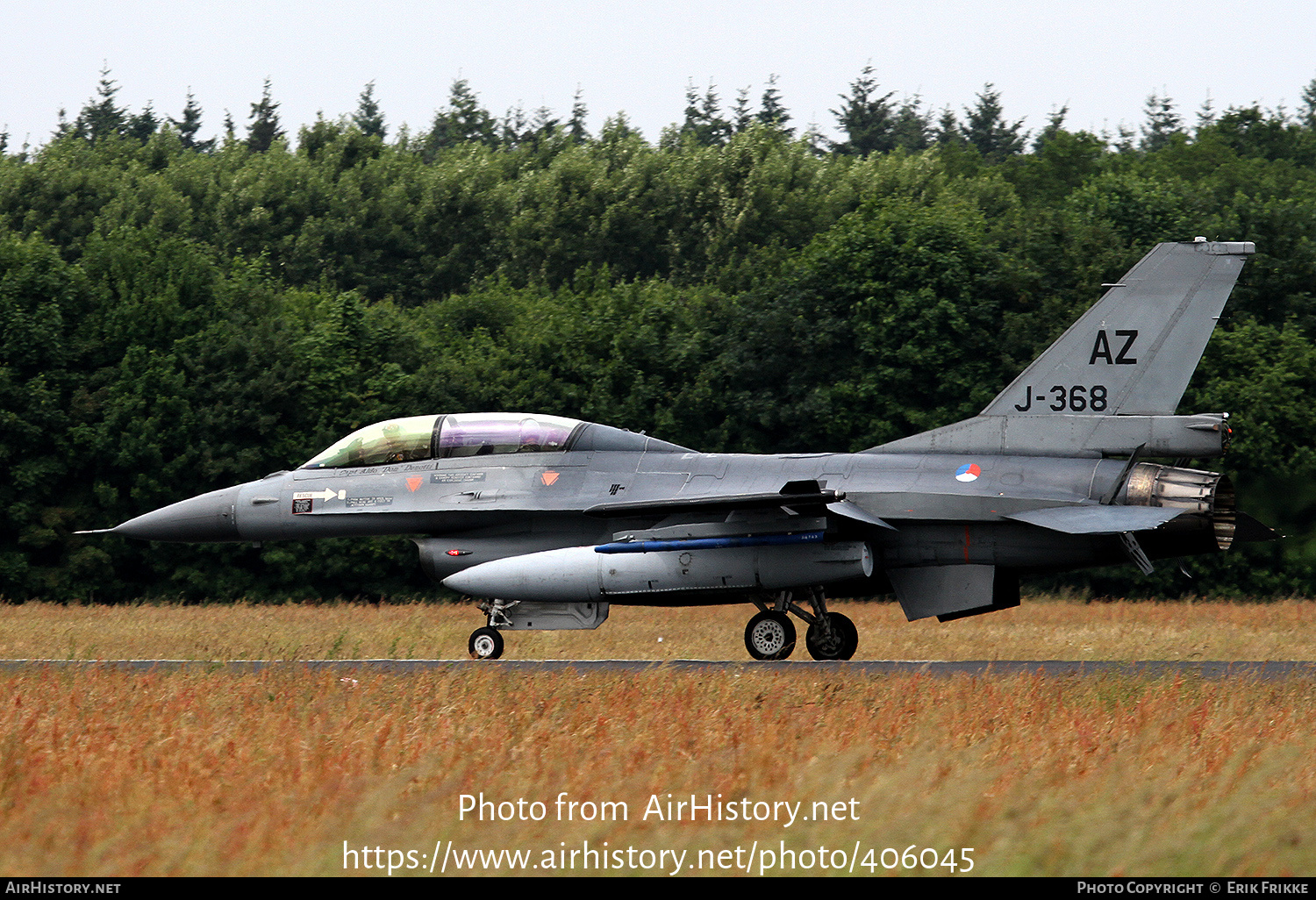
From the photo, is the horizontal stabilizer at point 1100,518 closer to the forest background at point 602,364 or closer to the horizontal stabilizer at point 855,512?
the horizontal stabilizer at point 855,512

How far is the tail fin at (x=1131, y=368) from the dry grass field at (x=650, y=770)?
347cm

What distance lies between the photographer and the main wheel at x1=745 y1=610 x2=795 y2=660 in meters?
15.8

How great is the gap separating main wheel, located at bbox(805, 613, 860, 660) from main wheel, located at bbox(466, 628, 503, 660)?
11.5ft

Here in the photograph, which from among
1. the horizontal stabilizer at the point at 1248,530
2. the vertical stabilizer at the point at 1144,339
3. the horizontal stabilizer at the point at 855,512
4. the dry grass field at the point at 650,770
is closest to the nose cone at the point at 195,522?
the dry grass field at the point at 650,770

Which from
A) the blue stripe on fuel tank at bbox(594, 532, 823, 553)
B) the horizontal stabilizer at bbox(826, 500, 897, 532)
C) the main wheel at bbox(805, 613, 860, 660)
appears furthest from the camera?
the main wheel at bbox(805, 613, 860, 660)

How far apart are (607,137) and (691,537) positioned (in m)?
52.5

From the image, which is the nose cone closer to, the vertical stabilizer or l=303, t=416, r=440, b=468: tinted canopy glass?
l=303, t=416, r=440, b=468: tinted canopy glass

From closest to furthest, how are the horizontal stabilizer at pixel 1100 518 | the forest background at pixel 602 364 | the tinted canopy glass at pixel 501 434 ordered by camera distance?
the horizontal stabilizer at pixel 1100 518, the tinted canopy glass at pixel 501 434, the forest background at pixel 602 364

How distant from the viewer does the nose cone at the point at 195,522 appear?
17.4 m

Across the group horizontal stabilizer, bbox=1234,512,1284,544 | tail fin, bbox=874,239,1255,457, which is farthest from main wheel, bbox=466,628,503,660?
horizontal stabilizer, bbox=1234,512,1284,544

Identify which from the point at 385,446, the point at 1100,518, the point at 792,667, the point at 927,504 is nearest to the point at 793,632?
the point at 927,504

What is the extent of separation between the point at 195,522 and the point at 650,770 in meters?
10.8

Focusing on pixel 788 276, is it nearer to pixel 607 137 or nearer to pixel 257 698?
pixel 257 698

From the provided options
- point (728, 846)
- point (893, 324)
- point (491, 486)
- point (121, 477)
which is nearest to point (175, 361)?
point (121, 477)
